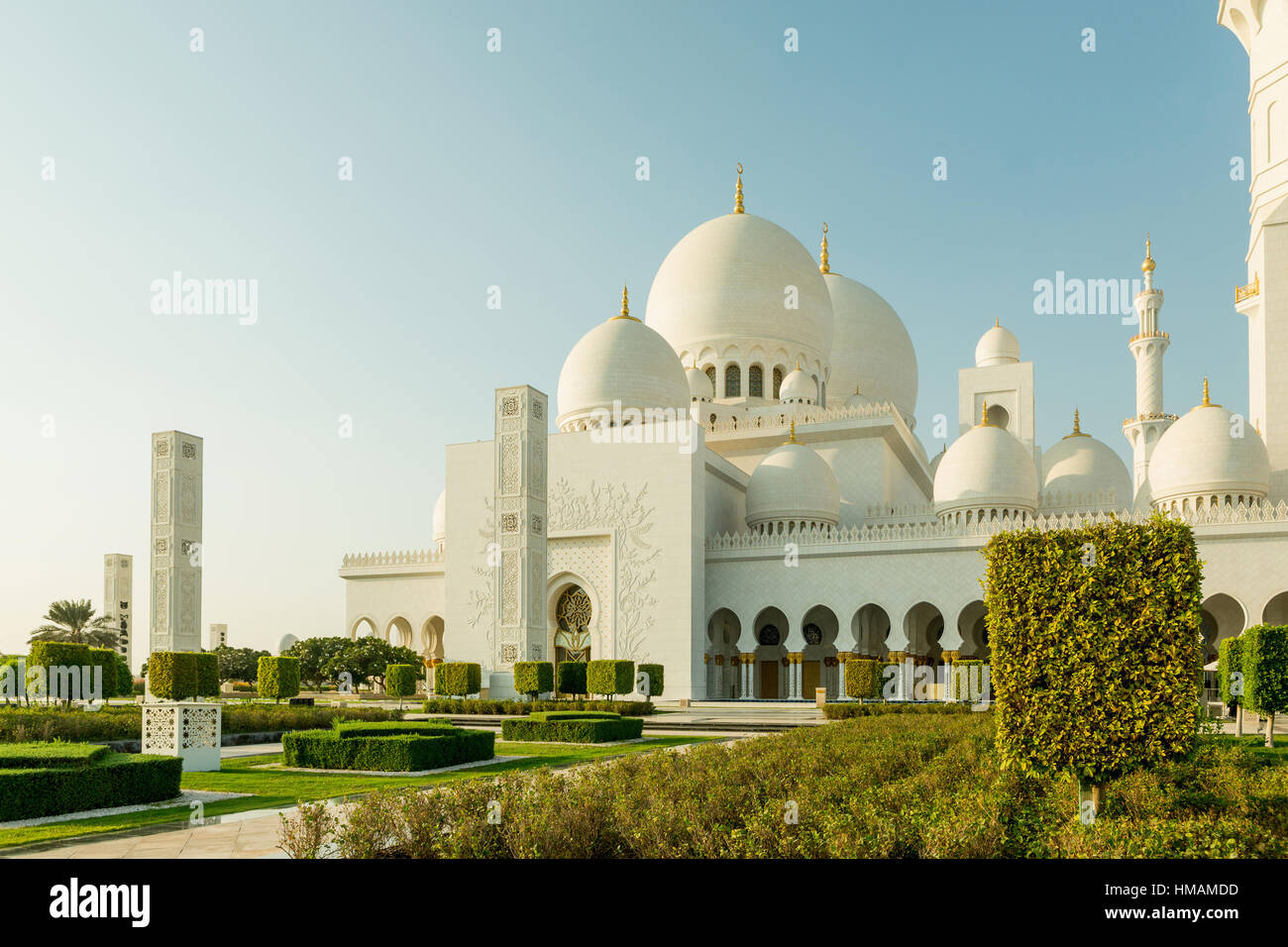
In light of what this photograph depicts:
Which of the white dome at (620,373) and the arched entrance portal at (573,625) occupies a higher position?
the white dome at (620,373)

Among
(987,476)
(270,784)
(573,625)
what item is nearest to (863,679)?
(987,476)

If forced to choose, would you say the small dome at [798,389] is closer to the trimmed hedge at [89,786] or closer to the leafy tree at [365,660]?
the leafy tree at [365,660]

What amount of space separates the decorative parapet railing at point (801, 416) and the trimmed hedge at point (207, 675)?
18.8 m

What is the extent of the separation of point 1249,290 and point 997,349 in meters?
9.96

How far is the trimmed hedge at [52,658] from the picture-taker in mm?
20359

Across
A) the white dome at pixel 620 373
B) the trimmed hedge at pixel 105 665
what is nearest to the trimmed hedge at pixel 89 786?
the trimmed hedge at pixel 105 665

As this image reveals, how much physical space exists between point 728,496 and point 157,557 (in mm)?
16309

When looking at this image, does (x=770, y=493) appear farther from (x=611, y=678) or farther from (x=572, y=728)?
(x=572, y=728)

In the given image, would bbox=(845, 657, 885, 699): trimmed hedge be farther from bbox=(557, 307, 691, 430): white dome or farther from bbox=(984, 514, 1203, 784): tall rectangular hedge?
bbox=(984, 514, 1203, 784): tall rectangular hedge

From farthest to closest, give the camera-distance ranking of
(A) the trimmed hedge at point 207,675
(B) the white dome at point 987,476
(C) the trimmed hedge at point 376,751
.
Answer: (B) the white dome at point 987,476
(A) the trimmed hedge at point 207,675
(C) the trimmed hedge at point 376,751

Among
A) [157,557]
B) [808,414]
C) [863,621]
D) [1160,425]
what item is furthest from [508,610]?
[1160,425]

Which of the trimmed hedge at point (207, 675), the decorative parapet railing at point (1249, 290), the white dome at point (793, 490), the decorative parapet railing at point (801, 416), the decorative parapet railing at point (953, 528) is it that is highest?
the decorative parapet railing at point (1249, 290)

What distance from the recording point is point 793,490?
30922 millimetres

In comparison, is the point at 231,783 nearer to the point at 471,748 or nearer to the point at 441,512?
the point at 471,748
